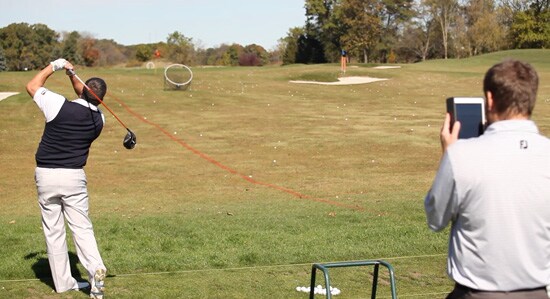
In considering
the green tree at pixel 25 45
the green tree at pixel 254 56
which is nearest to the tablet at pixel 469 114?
the green tree at pixel 25 45

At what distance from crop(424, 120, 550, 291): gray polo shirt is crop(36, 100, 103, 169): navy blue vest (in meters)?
5.26

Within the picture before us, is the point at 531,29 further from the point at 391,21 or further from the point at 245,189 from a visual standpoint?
the point at 245,189

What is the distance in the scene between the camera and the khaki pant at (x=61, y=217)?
8539 mm

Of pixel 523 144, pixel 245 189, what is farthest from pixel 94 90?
pixel 245 189

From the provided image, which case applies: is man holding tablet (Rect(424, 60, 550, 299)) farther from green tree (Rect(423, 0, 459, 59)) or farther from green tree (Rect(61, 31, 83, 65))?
green tree (Rect(423, 0, 459, 59))

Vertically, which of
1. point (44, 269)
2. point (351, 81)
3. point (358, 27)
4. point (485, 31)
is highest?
point (358, 27)

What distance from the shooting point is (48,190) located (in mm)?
8523

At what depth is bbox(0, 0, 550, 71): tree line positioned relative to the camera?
282 ft

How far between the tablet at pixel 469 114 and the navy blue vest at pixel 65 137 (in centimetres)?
517

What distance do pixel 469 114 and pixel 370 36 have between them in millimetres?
83729

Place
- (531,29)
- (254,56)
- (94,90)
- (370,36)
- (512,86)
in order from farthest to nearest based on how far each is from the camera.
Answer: (254,56)
(370,36)
(531,29)
(94,90)
(512,86)

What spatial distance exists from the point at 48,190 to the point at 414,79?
36.8m

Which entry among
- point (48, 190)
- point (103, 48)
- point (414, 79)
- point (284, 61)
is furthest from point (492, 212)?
point (103, 48)

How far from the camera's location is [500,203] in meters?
3.95
